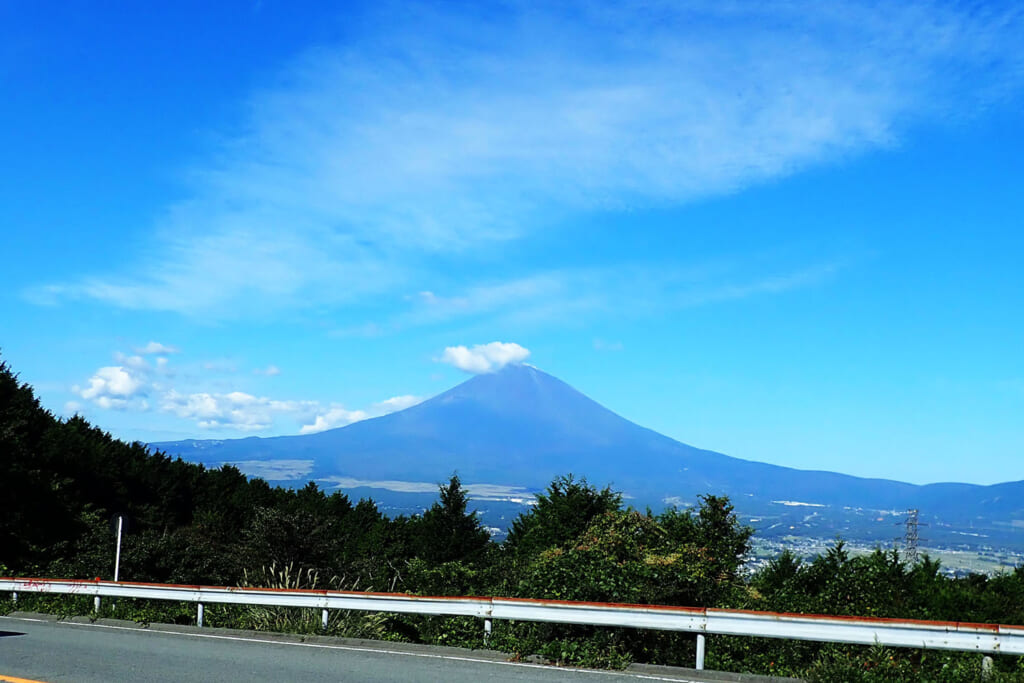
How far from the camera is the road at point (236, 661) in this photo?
9.80 metres

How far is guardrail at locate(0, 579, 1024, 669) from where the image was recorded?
8.84m

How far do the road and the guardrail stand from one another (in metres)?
0.54

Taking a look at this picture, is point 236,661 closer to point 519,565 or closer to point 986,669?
point 986,669

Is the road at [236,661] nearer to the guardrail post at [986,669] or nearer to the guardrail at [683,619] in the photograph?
the guardrail at [683,619]

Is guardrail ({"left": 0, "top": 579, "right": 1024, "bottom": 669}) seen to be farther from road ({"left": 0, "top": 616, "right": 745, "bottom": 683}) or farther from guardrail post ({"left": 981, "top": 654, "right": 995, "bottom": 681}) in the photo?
road ({"left": 0, "top": 616, "right": 745, "bottom": 683})

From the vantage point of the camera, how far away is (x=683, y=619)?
33.0 ft

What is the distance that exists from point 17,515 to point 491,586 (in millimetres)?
33875

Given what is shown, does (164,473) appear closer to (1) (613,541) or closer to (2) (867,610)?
(1) (613,541)

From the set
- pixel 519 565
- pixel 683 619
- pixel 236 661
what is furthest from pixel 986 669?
pixel 519 565

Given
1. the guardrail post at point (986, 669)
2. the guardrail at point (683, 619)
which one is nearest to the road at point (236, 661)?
the guardrail at point (683, 619)

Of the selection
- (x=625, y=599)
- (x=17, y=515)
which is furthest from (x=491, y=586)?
(x=17, y=515)

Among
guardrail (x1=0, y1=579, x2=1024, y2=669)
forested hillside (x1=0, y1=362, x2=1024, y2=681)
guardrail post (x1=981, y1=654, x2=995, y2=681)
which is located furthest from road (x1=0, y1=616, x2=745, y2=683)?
guardrail post (x1=981, y1=654, x2=995, y2=681)

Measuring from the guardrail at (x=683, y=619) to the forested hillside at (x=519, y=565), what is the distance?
1.00 ft

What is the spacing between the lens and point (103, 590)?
16.0m
